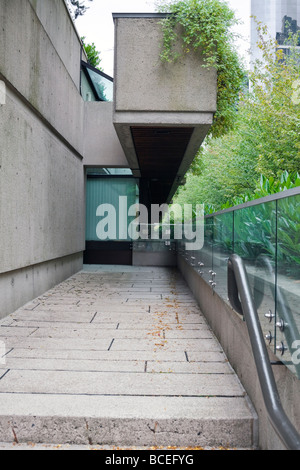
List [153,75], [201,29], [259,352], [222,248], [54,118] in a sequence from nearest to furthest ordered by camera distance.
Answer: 1. [259,352]
2. [222,248]
3. [201,29]
4. [153,75]
5. [54,118]

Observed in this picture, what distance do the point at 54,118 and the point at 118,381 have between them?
5961mm

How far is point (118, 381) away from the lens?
10.4 ft

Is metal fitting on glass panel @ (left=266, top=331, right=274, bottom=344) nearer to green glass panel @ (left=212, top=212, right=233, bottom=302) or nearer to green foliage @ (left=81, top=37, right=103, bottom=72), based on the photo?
green glass panel @ (left=212, top=212, right=233, bottom=302)

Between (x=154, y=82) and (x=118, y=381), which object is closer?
(x=118, y=381)

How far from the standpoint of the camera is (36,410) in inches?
105

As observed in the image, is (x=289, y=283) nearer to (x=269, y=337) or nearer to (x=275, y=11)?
(x=269, y=337)

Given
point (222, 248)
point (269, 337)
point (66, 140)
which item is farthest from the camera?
point (66, 140)

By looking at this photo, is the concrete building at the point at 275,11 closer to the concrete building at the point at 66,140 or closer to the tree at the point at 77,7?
the tree at the point at 77,7

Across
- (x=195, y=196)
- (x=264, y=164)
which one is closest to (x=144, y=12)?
(x=264, y=164)

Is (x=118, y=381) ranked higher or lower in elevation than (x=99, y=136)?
lower

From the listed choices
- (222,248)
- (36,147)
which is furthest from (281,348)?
(36,147)

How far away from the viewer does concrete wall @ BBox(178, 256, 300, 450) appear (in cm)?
207
